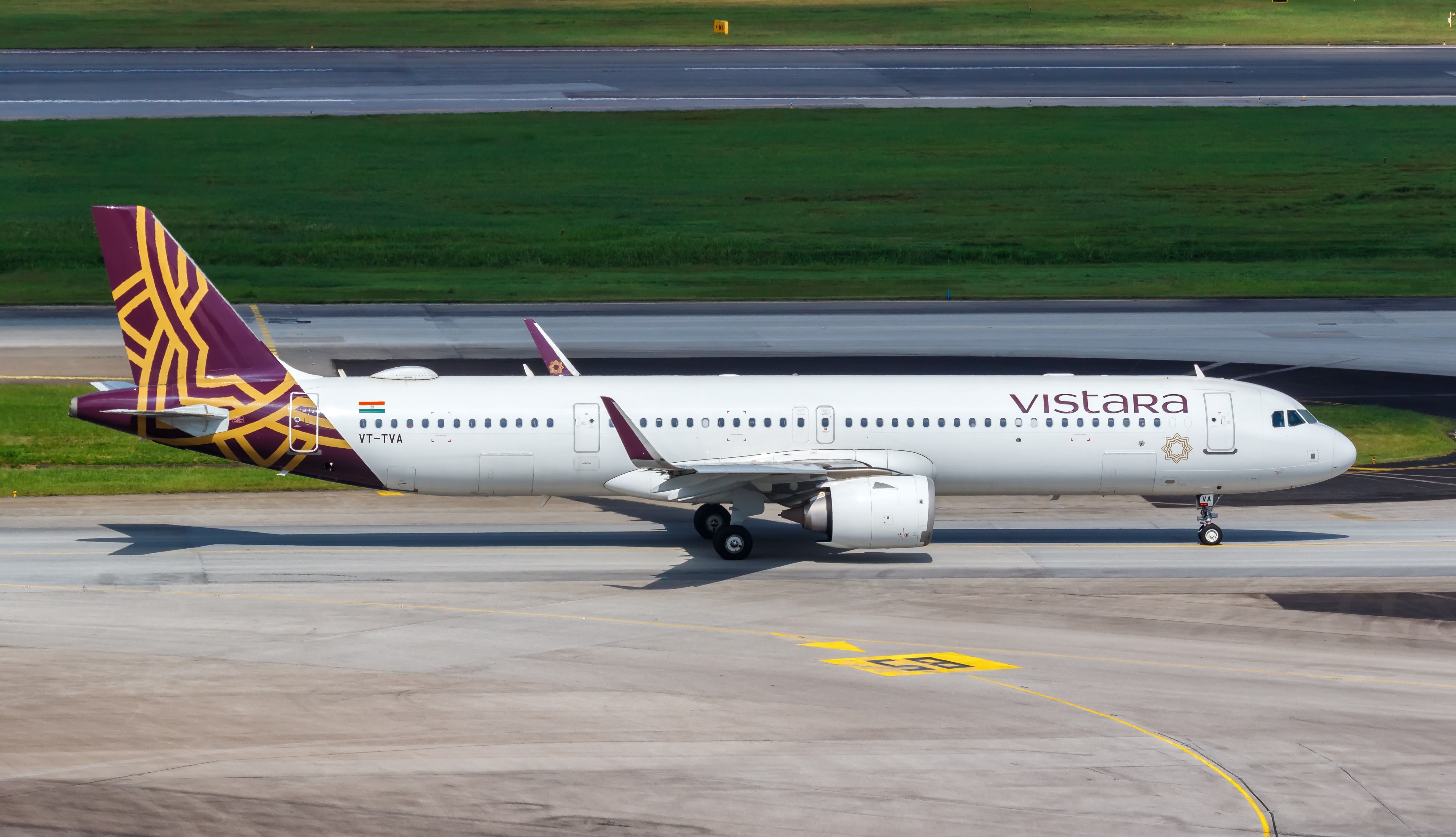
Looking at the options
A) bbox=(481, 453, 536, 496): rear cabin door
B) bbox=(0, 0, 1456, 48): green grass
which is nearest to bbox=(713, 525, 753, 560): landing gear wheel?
bbox=(481, 453, 536, 496): rear cabin door

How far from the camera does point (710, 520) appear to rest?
41.3m

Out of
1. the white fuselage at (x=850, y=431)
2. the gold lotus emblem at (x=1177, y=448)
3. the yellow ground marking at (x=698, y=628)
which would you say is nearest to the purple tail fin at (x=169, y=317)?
the white fuselage at (x=850, y=431)

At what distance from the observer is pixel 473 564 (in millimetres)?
38812

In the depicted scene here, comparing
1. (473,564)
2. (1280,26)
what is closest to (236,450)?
(473,564)

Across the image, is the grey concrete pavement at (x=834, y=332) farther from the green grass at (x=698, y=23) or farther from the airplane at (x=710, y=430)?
the green grass at (x=698, y=23)

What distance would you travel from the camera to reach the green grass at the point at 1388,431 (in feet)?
168

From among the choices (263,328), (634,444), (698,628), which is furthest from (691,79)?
(698,628)

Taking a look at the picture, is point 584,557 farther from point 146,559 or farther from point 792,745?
point 792,745

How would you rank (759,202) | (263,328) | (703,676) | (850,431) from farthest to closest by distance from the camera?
(759,202), (263,328), (850,431), (703,676)

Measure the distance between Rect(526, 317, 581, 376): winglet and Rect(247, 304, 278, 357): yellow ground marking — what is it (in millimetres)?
16934

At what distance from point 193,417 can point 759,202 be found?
187 feet

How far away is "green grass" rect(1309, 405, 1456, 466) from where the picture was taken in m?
51.2

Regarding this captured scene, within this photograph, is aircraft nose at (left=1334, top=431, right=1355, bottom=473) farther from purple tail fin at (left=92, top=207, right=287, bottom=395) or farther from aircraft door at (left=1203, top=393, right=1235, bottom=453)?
purple tail fin at (left=92, top=207, right=287, bottom=395)

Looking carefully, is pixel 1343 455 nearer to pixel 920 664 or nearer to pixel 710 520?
pixel 920 664
